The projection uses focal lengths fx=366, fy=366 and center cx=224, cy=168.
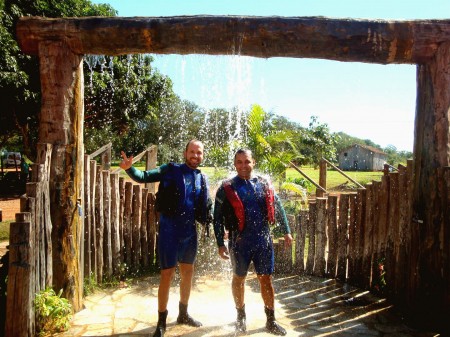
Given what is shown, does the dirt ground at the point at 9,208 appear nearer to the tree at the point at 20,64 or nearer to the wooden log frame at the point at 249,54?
the tree at the point at 20,64

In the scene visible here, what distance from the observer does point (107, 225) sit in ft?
16.4

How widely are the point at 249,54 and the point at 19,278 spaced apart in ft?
10.4

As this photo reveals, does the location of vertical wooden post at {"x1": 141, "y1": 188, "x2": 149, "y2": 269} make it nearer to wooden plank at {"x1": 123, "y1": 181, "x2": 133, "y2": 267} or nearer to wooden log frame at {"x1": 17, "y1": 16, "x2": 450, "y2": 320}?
wooden plank at {"x1": 123, "y1": 181, "x2": 133, "y2": 267}

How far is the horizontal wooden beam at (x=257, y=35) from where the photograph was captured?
12.8ft

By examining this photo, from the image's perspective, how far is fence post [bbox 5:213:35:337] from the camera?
10.5 feet

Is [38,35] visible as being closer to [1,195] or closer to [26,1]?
[26,1]

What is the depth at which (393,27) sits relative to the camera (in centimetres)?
390

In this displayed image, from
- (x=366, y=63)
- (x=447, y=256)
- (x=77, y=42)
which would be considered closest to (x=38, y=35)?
(x=77, y=42)

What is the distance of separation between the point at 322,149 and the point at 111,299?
24.3 m

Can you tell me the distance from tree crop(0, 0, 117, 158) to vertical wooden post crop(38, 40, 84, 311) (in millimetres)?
8684

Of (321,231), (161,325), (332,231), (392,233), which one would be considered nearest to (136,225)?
(161,325)

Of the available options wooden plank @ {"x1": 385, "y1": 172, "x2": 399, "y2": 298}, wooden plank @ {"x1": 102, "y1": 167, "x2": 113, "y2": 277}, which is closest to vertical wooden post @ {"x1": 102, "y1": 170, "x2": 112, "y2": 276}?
wooden plank @ {"x1": 102, "y1": 167, "x2": 113, "y2": 277}

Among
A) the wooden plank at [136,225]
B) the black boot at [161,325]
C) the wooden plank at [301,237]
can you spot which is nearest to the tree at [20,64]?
the wooden plank at [136,225]

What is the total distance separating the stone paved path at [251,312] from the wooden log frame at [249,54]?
1.35ft
